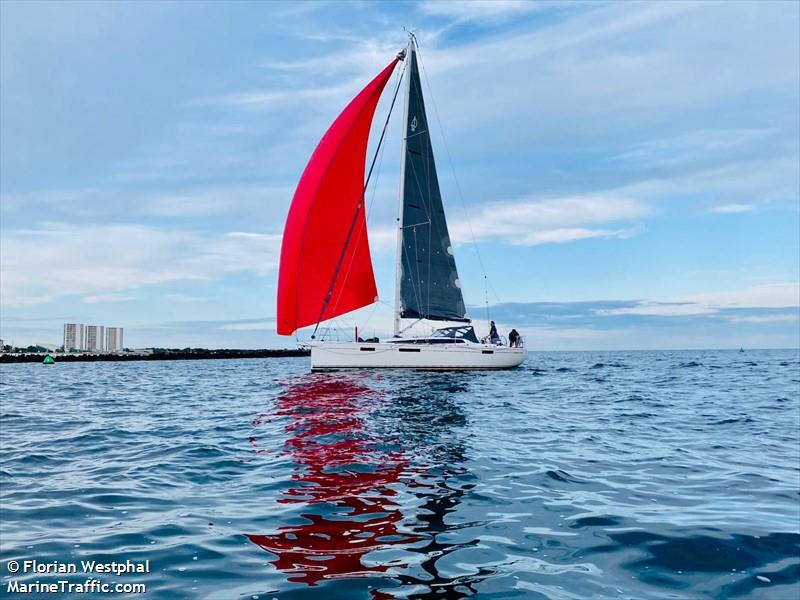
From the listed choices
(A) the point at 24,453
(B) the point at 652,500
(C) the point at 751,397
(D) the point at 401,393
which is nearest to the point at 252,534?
(B) the point at 652,500

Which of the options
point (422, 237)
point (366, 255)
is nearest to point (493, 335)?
point (422, 237)

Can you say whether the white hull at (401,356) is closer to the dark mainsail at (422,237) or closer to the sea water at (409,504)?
the dark mainsail at (422,237)

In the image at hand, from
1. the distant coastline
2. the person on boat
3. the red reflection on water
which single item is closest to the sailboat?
the person on boat

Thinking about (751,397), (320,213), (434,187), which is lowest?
(751,397)

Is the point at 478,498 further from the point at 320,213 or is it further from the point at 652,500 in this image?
the point at 320,213

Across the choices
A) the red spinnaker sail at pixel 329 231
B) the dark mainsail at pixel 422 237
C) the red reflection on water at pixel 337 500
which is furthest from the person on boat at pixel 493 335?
the red reflection on water at pixel 337 500

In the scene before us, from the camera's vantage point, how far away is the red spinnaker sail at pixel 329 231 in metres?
29.0

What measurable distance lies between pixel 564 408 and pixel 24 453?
1302 cm

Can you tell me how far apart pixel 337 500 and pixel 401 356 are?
23.8 m

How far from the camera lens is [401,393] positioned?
19.2 m

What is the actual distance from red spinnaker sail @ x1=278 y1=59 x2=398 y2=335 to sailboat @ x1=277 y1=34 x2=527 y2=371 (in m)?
0.05

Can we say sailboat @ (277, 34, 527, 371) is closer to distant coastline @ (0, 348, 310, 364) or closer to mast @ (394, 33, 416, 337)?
mast @ (394, 33, 416, 337)

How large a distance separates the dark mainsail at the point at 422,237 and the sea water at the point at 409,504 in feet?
62.8

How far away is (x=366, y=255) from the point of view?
102 ft
